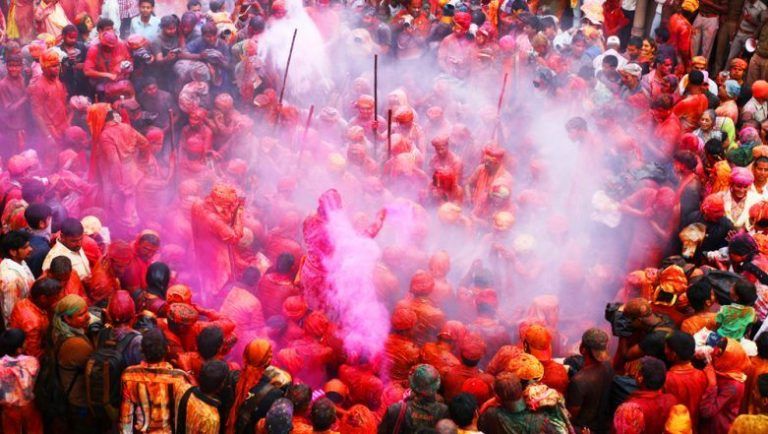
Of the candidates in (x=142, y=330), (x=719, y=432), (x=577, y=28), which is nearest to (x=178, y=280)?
(x=142, y=330)

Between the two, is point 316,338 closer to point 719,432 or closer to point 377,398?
point 377,398

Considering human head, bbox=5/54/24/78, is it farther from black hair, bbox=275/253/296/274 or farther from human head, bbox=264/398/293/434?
human head, bbox=264/398/293/434

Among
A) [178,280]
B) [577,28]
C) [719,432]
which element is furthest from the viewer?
[577,28]

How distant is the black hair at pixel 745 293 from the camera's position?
24.0ft

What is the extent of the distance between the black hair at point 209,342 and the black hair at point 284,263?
1.63 metres

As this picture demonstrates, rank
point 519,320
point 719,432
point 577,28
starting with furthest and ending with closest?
point 577,28, point 519,320, point 719,432

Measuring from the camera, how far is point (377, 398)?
7.15 meters

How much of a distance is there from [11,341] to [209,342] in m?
1.41

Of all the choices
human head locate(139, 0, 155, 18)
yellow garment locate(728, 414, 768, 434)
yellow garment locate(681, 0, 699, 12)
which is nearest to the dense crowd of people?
yellow garment locate(681, 0, 699, 12)

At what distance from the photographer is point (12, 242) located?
764 cm

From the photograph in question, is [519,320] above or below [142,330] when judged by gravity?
below

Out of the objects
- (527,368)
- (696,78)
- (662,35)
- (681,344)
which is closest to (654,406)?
(681,344)

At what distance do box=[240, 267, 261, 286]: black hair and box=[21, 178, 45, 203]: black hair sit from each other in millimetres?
2135

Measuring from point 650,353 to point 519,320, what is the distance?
169 centimetres
